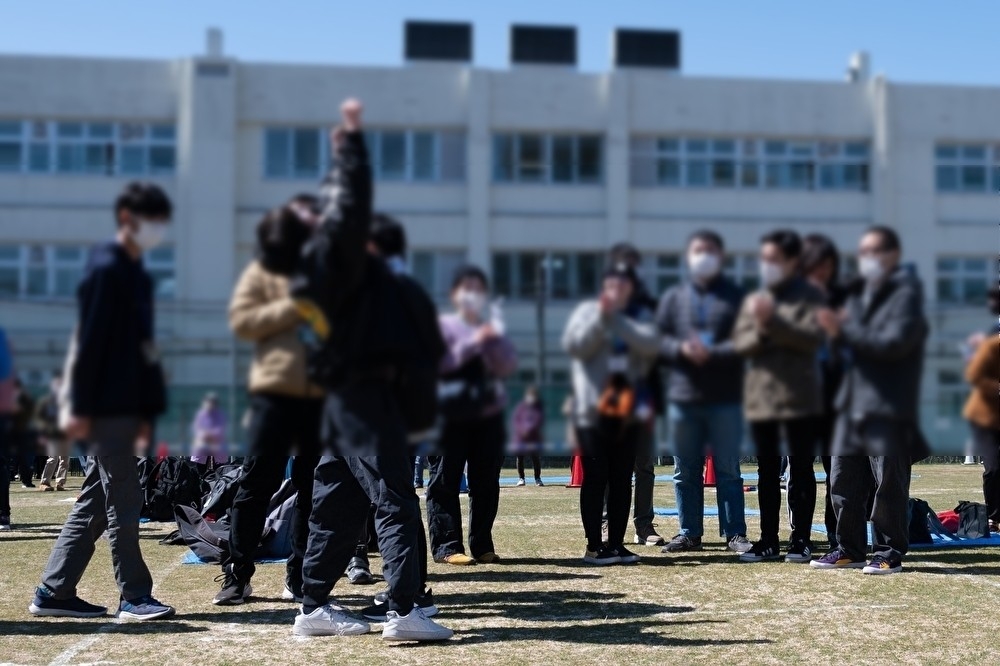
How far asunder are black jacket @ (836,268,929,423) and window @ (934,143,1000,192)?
283 millimetres

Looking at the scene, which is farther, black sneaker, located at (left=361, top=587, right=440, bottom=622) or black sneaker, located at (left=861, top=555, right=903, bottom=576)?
black sneaker, located at (left=861, top=555, right=903, bottom=576)

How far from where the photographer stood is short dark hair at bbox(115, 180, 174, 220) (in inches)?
86.9

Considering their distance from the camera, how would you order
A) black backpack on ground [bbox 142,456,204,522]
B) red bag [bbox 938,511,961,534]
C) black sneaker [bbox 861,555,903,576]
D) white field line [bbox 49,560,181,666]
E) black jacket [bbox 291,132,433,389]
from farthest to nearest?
red bag [bbox 938,511,961,534] → black backpack on ground [bbox 142,456,204,522] → black sneaker [bbox 861,555,903,576] → white field line [bbox 49,560,181,666] → black jacket [bbox 291,132,433,389]

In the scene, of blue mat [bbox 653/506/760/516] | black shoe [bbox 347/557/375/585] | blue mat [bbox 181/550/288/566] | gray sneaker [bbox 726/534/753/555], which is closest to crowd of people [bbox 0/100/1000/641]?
black shoe [bbox 347/557/375/585]

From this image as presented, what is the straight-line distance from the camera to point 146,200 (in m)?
2.21

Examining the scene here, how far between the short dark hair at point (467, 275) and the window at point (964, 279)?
92 centimetres

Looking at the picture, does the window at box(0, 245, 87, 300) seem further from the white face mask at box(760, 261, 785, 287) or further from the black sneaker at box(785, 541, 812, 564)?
the black sneaker at box(785, 541, 812, 564)

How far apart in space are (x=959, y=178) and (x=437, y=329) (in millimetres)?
1139

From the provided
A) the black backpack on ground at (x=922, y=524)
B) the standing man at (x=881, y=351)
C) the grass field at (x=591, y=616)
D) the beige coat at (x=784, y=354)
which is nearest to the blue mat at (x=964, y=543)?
the black backpack on ground at (x=922, y=524)

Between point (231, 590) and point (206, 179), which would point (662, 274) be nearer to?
point (206, 179)

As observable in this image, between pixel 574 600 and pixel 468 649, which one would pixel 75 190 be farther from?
pixel 574 600

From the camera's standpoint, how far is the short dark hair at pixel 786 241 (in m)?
2.25

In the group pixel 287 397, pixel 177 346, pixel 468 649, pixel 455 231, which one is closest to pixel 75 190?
pixel 177 346

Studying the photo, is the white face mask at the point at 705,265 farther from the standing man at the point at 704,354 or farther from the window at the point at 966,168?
the window at the point at 966,168
